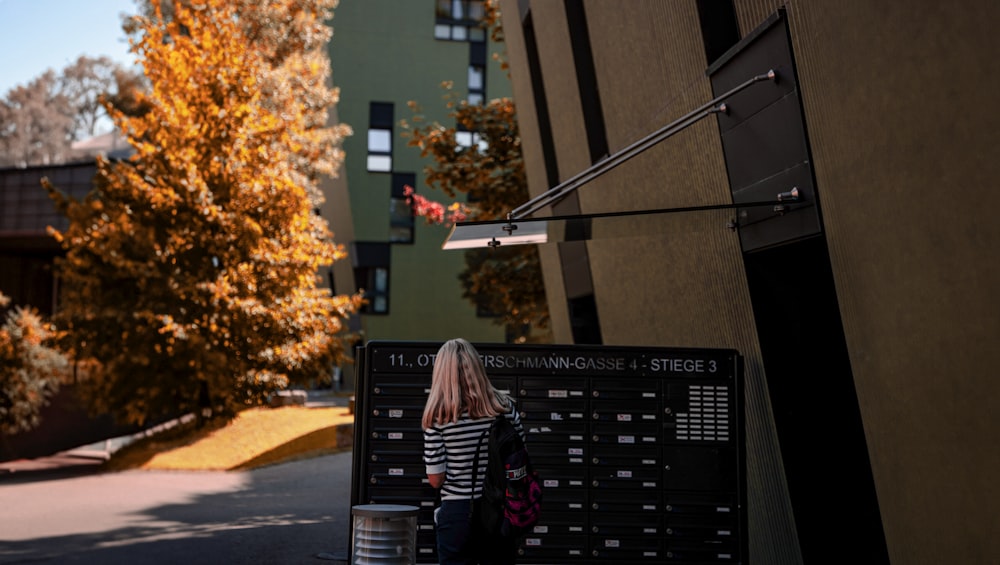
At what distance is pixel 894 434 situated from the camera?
22.9ft

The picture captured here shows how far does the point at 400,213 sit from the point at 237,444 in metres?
22.9

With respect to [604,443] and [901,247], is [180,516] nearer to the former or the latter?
Answer: [604,443]

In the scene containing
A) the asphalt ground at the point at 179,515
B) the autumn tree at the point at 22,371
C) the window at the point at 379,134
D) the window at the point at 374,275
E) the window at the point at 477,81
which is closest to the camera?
the asphalt ground at the point at 179,515

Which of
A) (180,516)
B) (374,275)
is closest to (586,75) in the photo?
(180,516)

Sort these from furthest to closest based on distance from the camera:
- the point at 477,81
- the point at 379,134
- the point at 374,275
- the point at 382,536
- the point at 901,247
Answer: the point at 477,81, the point at 374,275, the point at 379,134, the point at 382,536, the point at 901,247

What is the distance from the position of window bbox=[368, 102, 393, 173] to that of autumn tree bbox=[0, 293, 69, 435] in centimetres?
2069

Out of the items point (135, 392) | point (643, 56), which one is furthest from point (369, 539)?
point (135, 392)

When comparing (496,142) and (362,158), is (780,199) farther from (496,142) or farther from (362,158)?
(362,158)

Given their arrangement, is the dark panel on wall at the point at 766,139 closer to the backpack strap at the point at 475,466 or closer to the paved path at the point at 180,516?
the backpack strap at the point at 475,466

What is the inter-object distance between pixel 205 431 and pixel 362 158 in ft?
73.7

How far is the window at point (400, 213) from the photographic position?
47.8 meters

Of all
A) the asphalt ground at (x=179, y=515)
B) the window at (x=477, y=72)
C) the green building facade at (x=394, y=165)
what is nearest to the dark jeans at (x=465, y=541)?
the asphalt ground at (x=179, y=515)

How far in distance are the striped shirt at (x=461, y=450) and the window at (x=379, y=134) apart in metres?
41.5

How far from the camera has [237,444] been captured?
26.1m
